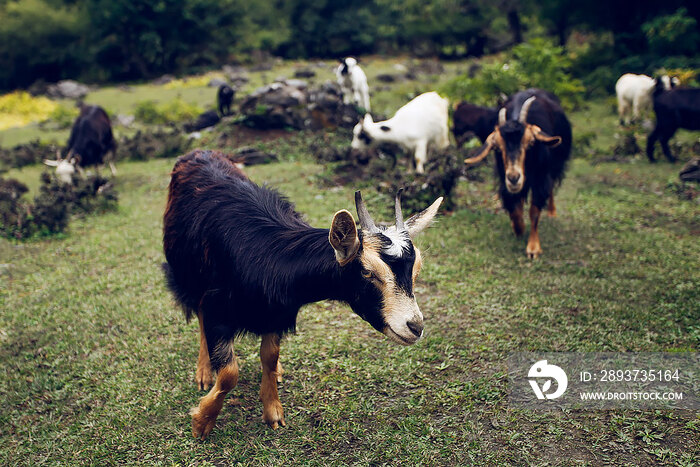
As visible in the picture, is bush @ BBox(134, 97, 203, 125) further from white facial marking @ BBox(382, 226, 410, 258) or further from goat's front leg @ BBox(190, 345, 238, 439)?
white facial marking @ BBox(382, 226, 410, 258)

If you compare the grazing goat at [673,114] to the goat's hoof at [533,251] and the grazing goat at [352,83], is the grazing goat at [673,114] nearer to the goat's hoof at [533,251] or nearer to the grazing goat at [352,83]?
the goat's hoof at [533,251]

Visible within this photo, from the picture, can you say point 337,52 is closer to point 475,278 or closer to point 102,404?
point 475,278

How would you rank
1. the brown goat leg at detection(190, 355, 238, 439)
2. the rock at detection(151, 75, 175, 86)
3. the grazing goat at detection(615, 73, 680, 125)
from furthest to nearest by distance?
the rock at detection(151, 75, 175, 86) → the grazing goat at detection(615, 73, 680, 125) → the brown goat leg at detection(190, 355, 238, 439)

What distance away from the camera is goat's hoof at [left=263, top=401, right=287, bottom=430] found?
3.48 meters

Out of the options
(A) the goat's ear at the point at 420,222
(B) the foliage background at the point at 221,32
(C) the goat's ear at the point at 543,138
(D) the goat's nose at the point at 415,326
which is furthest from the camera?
(B) the foliage background at the point at 221,32

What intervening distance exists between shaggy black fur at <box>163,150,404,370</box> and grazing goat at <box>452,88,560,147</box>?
21.5 ft

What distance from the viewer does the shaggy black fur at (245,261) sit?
9.97 feet

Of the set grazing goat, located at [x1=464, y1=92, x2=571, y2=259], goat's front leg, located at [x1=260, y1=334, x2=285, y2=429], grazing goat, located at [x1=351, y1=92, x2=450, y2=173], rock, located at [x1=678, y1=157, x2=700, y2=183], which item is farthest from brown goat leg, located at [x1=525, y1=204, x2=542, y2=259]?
rock, located at [x1=678, y1=157, x2=700, y2=183]

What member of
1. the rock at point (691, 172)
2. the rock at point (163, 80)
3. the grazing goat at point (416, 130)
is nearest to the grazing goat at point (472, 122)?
the grazing goat at point (416, 130)

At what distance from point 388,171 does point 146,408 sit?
5.76 m

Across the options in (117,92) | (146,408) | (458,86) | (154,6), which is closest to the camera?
(146,408)

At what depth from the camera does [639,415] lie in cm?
338

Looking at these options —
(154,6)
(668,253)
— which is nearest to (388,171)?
(668,253)

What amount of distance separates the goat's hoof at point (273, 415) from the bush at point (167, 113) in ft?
43.2
